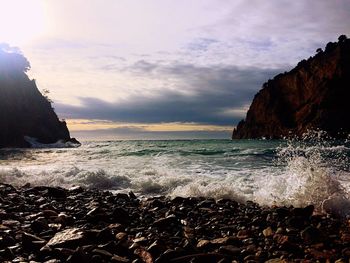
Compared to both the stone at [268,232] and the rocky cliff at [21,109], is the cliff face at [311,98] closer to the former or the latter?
the rocky cliff at [21,109]

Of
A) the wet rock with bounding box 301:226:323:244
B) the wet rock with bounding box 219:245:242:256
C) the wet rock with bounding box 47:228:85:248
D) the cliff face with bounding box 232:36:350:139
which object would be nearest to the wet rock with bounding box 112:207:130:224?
the wet rock with bounding box 47:228:85:248

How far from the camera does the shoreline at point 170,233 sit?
514 cm

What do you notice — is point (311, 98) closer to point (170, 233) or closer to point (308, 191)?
point (308, 191)

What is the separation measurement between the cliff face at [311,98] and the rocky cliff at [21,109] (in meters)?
56.7

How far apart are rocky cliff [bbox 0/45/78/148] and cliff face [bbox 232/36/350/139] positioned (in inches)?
2233

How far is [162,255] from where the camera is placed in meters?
5.09

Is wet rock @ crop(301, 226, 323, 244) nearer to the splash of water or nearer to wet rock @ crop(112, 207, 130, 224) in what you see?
the splash of water

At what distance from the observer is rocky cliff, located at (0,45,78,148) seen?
69062 millimetres

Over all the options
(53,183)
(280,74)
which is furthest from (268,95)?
(53,183)

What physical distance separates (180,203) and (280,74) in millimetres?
107809

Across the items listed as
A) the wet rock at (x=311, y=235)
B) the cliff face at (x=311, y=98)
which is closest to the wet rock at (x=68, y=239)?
the wet rock at (x=311, y=235)

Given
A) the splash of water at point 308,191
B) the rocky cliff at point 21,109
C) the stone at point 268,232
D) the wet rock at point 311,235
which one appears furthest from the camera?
the rocky cliff at point 21,109

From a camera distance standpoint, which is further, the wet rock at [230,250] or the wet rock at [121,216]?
the wet rock at [121,216]

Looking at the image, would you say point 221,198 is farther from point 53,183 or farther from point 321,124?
point 321,124
